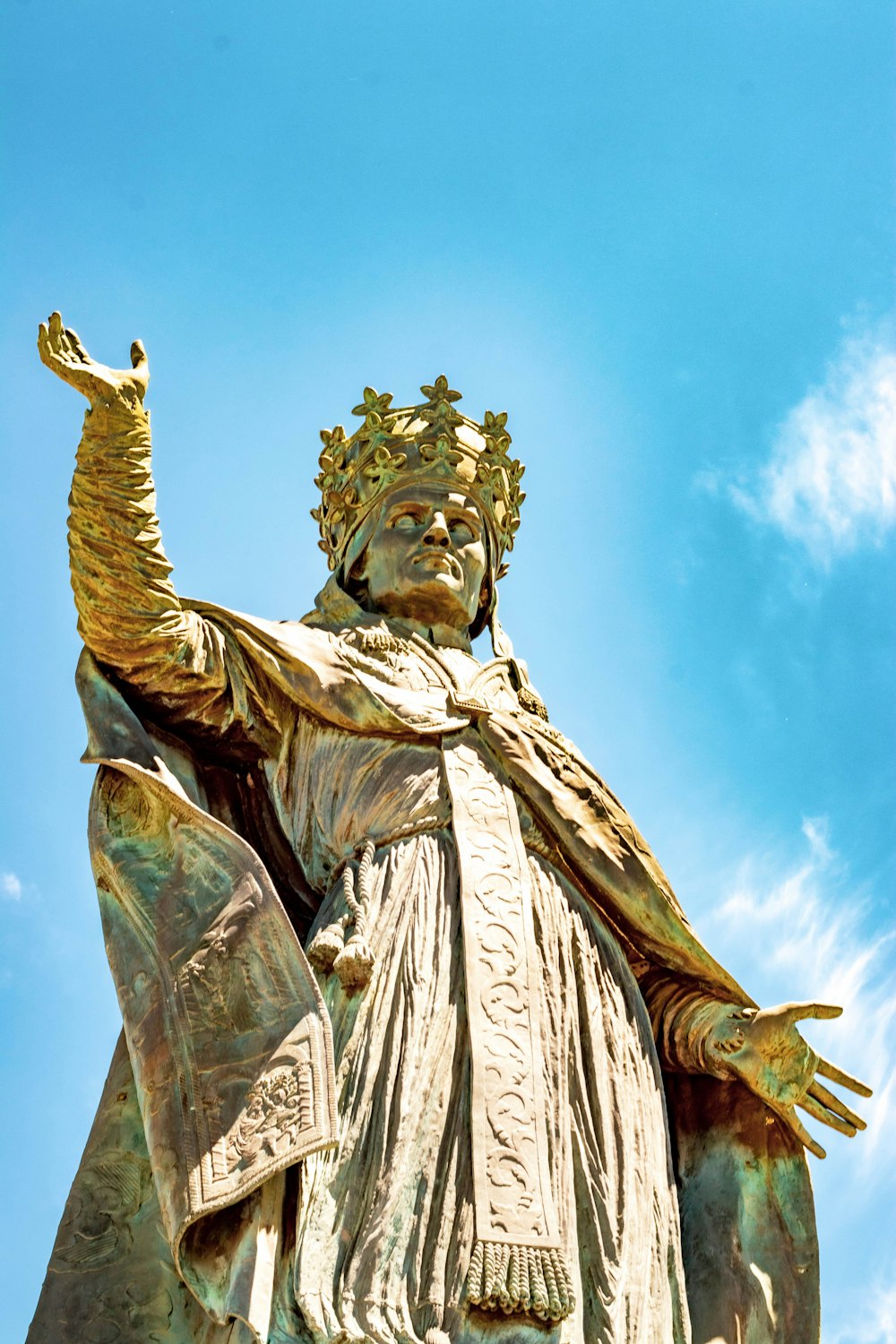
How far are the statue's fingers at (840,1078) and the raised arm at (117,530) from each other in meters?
3.06

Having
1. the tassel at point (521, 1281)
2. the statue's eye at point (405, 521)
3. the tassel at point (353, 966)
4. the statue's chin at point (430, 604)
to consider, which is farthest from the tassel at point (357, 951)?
the statue's eye at point (405, 521)

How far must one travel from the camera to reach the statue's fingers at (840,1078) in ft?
31.8

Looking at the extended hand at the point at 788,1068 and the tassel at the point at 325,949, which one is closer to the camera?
the tassel at the point at 325,949

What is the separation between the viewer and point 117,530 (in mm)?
9578

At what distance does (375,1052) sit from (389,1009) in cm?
21

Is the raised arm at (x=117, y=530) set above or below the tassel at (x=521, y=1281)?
above

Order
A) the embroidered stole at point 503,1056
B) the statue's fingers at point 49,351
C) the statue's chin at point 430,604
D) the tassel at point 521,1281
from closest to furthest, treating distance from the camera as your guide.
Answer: the tassel at point 521,1281
the embroidered stole at point 503,1056
the statue's fingers at point 49,351
the statue's chin at point 430,604

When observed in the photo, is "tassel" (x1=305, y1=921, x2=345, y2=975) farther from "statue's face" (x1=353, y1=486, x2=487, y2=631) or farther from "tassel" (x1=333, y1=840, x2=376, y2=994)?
"statue's face" (x1=353, y1=486, x2=487, y2=631)

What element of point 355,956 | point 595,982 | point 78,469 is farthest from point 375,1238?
point 78,469

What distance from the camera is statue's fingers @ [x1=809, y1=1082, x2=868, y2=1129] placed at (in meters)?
9.69

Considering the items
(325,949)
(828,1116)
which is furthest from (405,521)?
(828,1116)

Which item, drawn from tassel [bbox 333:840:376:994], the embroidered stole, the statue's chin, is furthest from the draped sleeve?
tassel [bbox 333:840:376:994]

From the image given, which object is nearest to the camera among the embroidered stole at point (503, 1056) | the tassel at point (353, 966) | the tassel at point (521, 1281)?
the tassel at point (521, 1281)

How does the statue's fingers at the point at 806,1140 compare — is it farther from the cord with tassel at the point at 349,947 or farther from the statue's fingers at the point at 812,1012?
the cord with tassel at the point at 349,947
